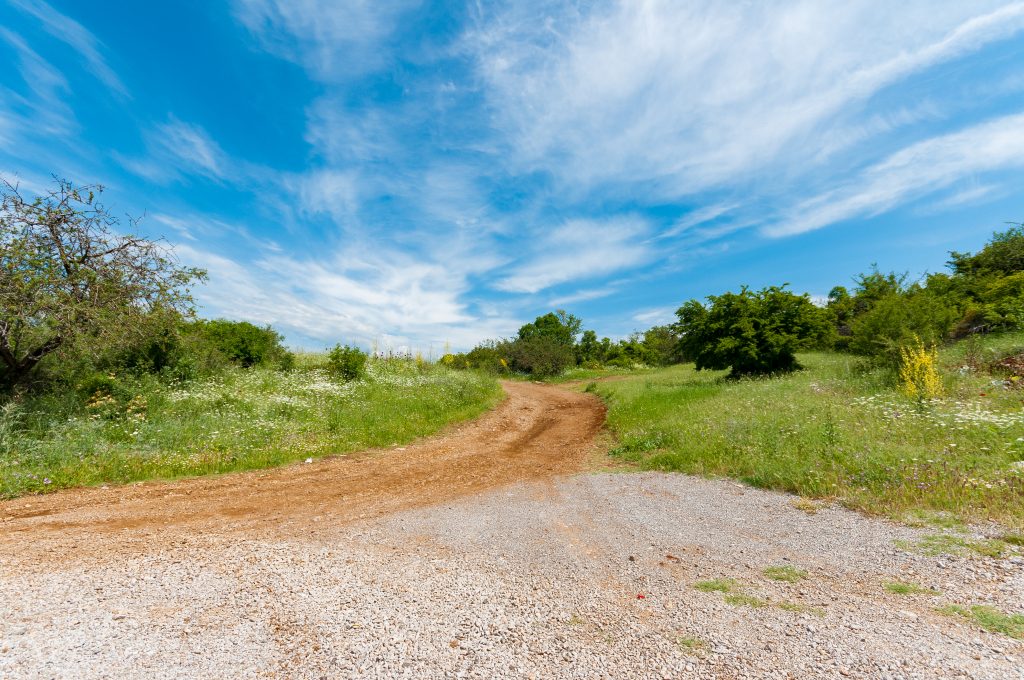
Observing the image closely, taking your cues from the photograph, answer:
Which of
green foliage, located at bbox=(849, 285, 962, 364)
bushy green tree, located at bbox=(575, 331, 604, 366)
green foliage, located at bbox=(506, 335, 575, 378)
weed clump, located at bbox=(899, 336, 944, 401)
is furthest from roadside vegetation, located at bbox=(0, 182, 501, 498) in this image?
bushy green tree, located at bbox=(575, 331, 604, 366)

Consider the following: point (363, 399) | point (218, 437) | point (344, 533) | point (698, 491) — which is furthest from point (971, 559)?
point (363, 399)

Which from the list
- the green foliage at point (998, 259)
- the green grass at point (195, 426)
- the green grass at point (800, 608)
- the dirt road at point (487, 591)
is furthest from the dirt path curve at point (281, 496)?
the green foliage at point (998, 259)

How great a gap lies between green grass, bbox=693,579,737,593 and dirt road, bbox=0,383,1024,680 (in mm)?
30

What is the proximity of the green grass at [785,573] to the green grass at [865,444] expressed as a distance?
197 centimetres

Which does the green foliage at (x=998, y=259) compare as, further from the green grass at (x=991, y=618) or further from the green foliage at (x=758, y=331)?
the green grass at (x=991, y=618)

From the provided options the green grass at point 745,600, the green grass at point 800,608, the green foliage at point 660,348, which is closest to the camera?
the green grass at point 800,608

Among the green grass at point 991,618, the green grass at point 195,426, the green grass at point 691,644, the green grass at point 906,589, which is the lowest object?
the green grass at point 691,644

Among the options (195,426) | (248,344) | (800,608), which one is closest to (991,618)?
(800,608)

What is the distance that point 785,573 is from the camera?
3367mm

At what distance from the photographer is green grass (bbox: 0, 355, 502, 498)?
6.82 meters

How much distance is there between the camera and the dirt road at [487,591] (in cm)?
240

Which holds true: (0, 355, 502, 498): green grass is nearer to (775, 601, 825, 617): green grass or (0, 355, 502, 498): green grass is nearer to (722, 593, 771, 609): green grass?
(722, 593, 771, 609): green grass

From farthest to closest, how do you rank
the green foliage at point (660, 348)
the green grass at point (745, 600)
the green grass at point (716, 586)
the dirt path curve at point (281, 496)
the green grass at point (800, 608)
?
the green foliage at point (660, 348) < the dirt path curve at point (281, 496) < the green grass at point (716, 586) < the green grass at point (745, 600) < the green grass at point (800, 608)

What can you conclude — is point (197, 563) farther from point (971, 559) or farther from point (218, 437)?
point (971, 559)
